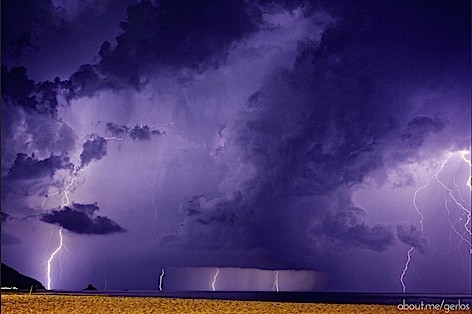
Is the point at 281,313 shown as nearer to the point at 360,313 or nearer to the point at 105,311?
the point at 360,313

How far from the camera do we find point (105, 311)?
24703mm

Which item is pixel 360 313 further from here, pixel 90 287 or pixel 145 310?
pixel 90 287

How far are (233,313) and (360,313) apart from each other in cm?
661

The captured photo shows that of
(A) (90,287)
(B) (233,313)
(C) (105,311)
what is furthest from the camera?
(A) (90,287)

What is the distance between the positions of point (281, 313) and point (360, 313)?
4473mm

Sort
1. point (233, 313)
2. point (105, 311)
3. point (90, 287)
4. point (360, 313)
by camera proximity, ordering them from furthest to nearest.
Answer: point (90, 287) < point (360, 313) < point (105, 311) < point (233, 313)

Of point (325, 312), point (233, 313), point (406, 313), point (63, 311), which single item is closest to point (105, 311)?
point (63, 311)

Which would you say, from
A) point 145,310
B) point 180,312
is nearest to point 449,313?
point 180,312

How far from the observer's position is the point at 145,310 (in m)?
25.9

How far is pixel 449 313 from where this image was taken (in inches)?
985

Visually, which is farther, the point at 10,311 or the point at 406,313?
the point at 406,313

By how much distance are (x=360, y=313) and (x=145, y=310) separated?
375 inches

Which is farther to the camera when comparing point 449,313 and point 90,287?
point 90,287

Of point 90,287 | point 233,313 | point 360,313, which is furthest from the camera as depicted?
point 90,287
